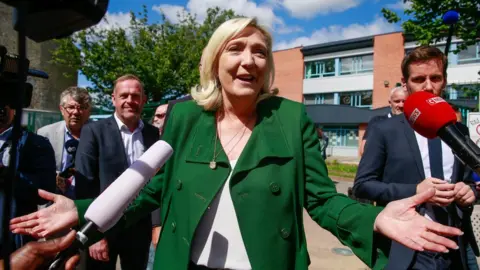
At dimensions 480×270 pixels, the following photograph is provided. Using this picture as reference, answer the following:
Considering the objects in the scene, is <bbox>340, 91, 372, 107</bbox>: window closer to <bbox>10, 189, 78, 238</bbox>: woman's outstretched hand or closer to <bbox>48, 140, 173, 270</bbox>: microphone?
<bbox>10, 189, 78, 238</bbox>: woman's outstretched hand

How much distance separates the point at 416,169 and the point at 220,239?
1.32 metres

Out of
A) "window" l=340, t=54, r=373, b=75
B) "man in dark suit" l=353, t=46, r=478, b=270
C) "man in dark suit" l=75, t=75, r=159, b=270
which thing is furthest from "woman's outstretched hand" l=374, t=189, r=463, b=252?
"window" l=340, t=54, r=373, b=75

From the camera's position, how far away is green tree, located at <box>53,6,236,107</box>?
901 inches

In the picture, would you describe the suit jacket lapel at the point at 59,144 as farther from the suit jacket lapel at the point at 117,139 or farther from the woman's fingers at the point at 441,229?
the woman's fingers at the point at 441,229

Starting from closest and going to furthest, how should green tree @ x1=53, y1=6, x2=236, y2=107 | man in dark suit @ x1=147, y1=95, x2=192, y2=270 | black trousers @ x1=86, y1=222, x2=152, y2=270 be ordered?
man in dark suit @ x1=147, y1=95, x2=192, y2=270, black trousers @ x1=86, y1=222, x2=152, y2=270, green tree @ x1=53, y1=6, x2=236, y2=107

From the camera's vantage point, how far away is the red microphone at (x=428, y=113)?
167 centimetres

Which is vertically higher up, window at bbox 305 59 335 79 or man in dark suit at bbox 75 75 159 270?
window at bbox 305 59 335 79

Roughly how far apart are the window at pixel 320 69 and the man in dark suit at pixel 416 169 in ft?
106

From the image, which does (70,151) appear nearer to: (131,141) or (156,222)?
(131,141)

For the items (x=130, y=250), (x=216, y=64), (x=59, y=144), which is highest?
(x=216, y=64)

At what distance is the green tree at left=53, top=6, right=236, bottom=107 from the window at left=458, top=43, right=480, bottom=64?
18.1 m

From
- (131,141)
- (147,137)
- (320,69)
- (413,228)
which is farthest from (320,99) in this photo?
(413,228)

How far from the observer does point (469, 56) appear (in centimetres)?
2703

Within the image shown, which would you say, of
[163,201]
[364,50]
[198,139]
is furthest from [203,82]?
[364,50]
